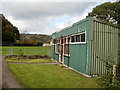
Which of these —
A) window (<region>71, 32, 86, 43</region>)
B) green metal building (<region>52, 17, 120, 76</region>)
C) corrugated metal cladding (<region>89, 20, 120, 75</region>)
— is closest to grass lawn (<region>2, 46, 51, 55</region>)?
window (<region>71, 32, 86, 43</region>)

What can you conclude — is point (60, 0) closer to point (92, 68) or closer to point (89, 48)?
point (89, 48)

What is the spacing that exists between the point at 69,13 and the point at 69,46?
635 centimetres

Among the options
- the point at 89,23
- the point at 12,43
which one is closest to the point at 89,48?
the point at 89,23

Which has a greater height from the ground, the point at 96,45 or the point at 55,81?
the point at 96,45

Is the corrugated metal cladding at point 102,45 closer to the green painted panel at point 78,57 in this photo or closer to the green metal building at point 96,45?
the green metal building at point 96,45

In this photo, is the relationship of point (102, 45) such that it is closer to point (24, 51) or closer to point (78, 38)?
point (78, 38)

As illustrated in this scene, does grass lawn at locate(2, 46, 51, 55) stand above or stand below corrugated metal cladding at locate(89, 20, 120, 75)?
below

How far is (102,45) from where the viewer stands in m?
7.48

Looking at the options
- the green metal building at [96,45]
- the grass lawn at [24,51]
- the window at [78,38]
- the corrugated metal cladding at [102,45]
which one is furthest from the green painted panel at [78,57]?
the grass lawn at [24,51]

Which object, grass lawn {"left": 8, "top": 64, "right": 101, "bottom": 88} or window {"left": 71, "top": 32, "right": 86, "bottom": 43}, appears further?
window {"left": 71, "top": 32, "right": 86, "bottom": 43}

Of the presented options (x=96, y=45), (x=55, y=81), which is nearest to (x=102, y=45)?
(x=96, y=45)

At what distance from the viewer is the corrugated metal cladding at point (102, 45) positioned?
286 inches

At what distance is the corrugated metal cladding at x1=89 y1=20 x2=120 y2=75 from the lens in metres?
7.28

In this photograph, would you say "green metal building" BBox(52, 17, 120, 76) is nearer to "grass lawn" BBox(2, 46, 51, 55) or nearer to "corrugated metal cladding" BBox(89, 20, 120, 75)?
"corrugated metal cladding" BBox(89, 20, 120, 75)
